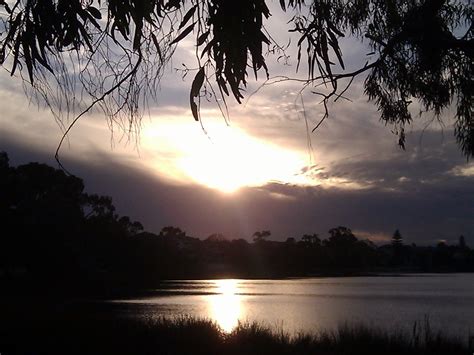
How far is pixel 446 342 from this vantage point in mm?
10016

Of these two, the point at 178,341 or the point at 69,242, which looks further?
the point at 69,242

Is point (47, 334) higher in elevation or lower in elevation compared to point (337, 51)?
lower

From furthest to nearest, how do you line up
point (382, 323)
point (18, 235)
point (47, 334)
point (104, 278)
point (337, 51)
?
point (104, 278) → point (18, 235) → point (382, 323) → point (47, 334) → point (337, 51)

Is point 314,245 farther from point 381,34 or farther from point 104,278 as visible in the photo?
point 381,34

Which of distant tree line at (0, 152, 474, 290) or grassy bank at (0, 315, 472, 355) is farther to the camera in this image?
distant tree line at (0, 152, 474, 290)

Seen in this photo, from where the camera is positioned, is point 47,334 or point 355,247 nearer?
point 47,334

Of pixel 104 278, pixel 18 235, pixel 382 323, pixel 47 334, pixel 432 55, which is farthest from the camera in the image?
pixel 104 278

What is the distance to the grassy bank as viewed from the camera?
8.55 metres

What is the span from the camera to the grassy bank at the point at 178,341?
855cm

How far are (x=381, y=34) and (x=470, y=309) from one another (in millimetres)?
21175

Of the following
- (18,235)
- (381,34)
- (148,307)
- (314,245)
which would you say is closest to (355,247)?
(314,245)

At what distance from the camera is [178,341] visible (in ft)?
29.0

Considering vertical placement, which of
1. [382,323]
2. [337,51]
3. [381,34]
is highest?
[381,34]

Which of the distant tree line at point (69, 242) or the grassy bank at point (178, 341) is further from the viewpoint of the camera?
the distant tree line at point (69, 242)
